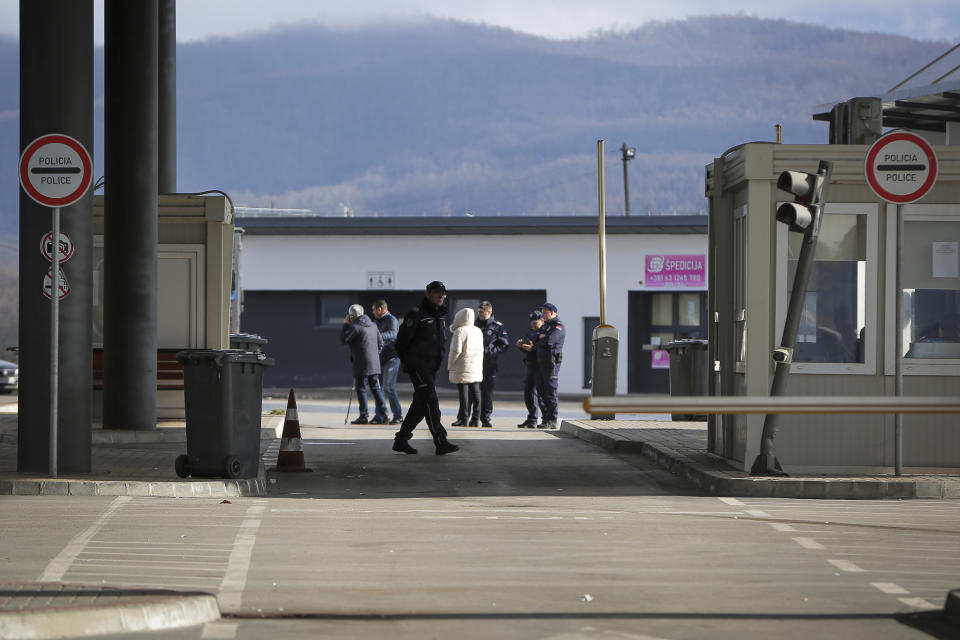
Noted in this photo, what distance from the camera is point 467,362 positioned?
831 inches

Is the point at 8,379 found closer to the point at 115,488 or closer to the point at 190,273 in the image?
the point at 190,273

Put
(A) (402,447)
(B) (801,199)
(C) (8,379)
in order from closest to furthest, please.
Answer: (B) (801,199)
(A) (402,447)
(C) (8,379)

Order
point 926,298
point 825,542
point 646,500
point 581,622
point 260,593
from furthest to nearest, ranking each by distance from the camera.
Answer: point 926,298, point 646,500, point 825,542, point 260,593, point 581,622

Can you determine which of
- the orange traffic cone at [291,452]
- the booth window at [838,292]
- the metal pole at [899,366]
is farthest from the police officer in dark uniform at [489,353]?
the metal pole at [899,366]

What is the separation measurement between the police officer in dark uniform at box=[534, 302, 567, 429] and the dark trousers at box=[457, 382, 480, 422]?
94 cm

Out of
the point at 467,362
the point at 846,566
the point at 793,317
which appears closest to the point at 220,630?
the point at 846,566

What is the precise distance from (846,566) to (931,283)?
5.69m

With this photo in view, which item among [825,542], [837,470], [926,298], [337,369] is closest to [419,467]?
[837,470]

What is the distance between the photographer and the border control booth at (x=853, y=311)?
12.7 m

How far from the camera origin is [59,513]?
10117mm

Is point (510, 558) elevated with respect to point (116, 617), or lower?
lower

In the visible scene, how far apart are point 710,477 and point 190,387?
4.43m

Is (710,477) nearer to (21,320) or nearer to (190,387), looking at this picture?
(190,387)

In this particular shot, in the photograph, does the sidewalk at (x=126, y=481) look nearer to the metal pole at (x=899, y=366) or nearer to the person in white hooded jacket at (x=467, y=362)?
the metal pole at (x=899, y=366)
